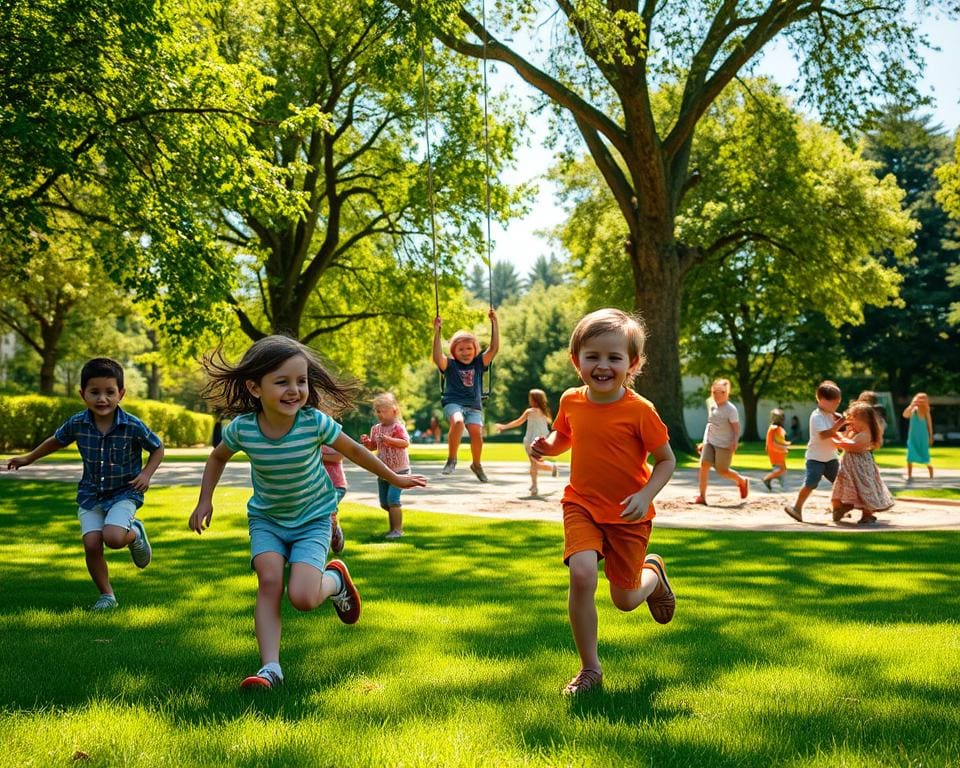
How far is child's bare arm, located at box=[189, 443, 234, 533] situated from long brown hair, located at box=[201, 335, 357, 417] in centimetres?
27

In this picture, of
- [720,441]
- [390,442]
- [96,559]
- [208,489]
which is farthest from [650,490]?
[720,441]

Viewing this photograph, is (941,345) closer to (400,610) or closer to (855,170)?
(855,170)

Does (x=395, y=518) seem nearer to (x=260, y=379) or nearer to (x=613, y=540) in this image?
(x=260, y=379)

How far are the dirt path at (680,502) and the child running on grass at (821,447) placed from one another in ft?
1.15

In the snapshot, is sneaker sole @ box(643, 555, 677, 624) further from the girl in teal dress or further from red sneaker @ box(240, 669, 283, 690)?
the girl in teal dress

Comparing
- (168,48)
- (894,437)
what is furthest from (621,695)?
(894,437)

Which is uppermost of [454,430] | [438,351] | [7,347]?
[7,347]

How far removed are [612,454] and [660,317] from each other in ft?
61.7

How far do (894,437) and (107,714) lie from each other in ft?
166

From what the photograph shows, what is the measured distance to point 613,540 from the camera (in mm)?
4609

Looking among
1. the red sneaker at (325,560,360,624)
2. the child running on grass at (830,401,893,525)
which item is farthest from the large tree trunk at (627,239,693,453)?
the red sneaker at (325,560,360,624)

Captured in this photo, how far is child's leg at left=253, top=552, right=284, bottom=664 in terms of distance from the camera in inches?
177

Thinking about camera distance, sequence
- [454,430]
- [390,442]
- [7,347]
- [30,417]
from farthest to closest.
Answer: [7,347]
[30,417]
[454,430]
[390,442]

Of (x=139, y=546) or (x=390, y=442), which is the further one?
(x=390, y=442)
